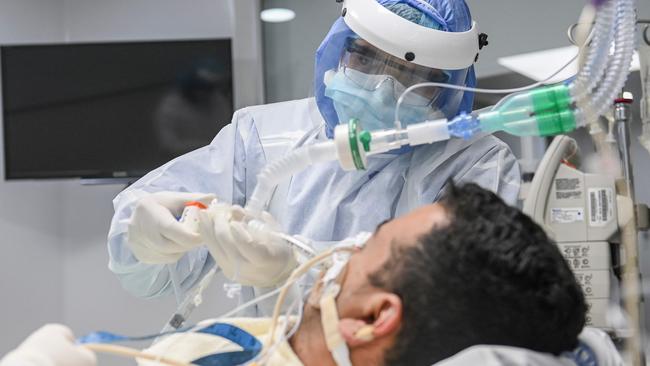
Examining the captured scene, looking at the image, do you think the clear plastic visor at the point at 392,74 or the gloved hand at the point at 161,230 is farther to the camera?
the clear plastic visor at the point at 392,74

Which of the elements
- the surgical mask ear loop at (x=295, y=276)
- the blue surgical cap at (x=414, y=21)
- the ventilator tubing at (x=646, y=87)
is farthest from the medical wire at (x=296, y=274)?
the ventilator tubing at (x=646, y=87)

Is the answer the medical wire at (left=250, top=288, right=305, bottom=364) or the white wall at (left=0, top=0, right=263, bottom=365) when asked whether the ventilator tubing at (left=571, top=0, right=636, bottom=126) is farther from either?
the white wall at (left=0, top=0, right=263, bottom=365)

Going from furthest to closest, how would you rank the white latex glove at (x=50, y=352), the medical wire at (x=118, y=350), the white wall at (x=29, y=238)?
the white wall at (x=29, y=238)
the medical wire at (x=118, y=350)
the white latex glove at (x=50, y=352)

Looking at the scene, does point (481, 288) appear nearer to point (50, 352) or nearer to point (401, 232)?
point (401, 232)

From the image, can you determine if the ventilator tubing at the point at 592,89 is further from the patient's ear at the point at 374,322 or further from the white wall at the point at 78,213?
the white wall at the point at 78,213

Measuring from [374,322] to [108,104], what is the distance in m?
2.62

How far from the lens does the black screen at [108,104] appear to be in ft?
10.9

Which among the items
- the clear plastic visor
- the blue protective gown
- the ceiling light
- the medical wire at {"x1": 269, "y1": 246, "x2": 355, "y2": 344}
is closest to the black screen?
the ceiling light

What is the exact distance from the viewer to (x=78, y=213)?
3.71 meters

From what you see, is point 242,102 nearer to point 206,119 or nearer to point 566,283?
point 206,119

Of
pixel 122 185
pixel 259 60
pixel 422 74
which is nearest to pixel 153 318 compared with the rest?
pixel 122 185

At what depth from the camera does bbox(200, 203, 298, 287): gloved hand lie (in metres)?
1.19

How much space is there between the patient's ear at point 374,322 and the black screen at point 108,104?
2.32 meters

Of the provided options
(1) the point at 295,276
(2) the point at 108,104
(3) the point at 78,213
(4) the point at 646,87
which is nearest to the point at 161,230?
(1) the point at 295,276
